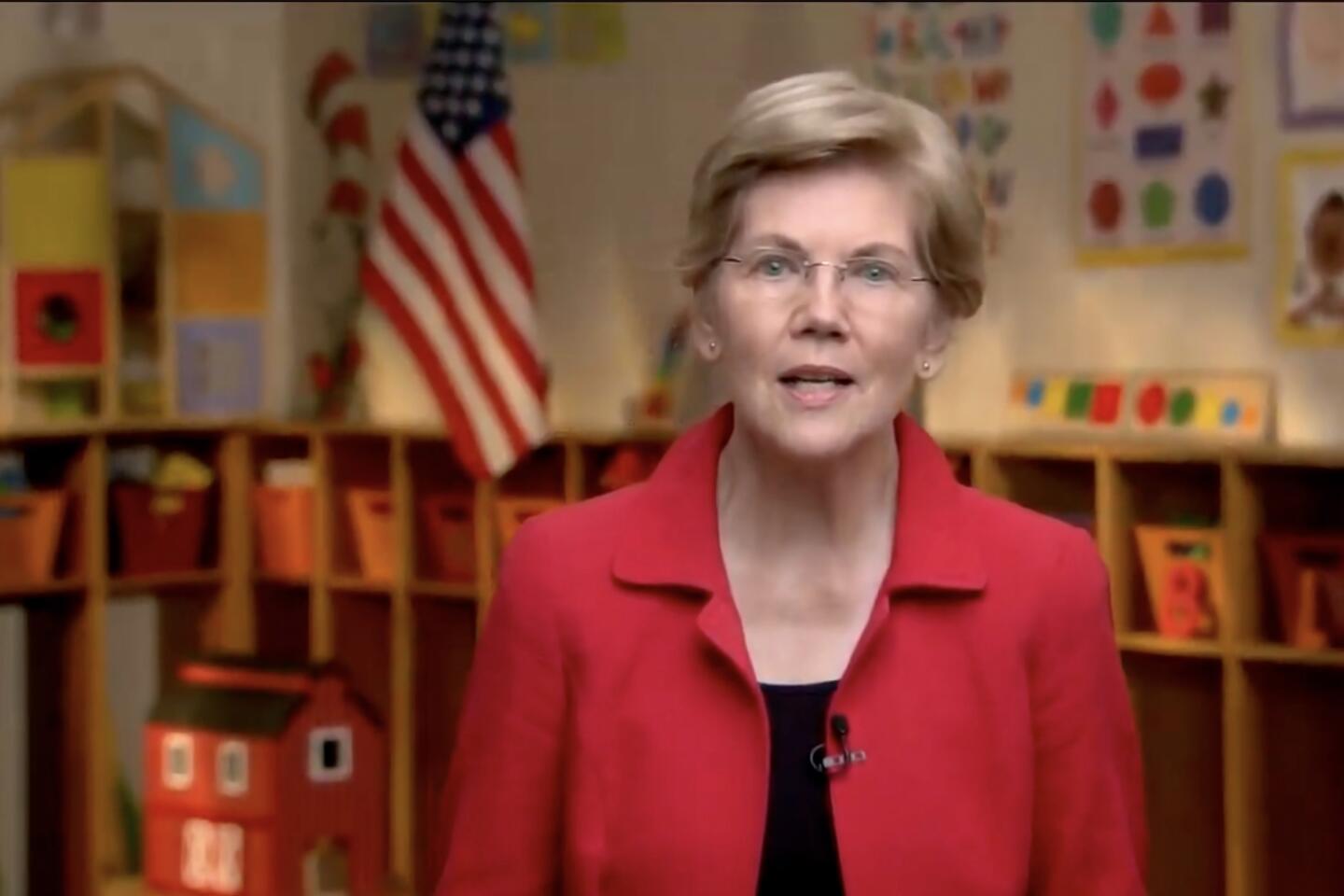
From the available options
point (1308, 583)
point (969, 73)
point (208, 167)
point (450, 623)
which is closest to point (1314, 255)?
point (1308, 583)

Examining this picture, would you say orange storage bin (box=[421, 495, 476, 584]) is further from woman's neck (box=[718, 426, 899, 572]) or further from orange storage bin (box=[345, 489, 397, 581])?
woman's neck (box=[718, 426, 899, 572])

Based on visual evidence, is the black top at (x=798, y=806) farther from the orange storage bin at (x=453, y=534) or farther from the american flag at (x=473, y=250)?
the orange storage bin at (x=453, y=534)

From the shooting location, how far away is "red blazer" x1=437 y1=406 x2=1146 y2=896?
158 cm

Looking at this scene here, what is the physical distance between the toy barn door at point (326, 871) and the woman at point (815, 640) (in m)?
2.42

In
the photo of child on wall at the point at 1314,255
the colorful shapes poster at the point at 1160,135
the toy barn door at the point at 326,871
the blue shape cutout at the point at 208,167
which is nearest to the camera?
the photo of child on wall at the point at 1314,255

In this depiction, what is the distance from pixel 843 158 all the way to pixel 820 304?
110 millimetres

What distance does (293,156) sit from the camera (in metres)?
4.95

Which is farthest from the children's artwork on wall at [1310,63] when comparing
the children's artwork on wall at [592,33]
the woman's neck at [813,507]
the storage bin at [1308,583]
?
the woman's neck at [813,507]

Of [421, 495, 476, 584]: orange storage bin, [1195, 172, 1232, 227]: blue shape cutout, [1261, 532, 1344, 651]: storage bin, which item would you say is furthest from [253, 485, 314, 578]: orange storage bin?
[1261, 532, 1344, 651]: storage bin

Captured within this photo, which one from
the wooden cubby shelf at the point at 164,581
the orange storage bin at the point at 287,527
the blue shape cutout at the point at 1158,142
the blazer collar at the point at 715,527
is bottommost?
the wooden cubby shelf at the point at 164,581

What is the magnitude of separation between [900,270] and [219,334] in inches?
134

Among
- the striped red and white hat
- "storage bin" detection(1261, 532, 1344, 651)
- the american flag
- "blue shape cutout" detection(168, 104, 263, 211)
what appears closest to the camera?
"storage bin" detection(1261, 532, 1344, 651)

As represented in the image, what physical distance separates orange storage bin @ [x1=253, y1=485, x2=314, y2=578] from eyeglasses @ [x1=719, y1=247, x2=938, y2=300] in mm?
3203

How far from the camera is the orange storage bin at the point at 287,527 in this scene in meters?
4.70
